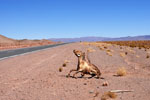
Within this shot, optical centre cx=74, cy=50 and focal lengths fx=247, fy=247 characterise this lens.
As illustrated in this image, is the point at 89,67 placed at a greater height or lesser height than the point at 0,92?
greater

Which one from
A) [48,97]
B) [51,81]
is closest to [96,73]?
[51,81]

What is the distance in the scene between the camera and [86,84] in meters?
8.69

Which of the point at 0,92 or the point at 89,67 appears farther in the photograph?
the point at 89,67

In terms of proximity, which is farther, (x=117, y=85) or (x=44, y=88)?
(x=117, y=85)

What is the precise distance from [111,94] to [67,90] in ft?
5.30

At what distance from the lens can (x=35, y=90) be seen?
7891mm

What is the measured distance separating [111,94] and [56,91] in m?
1.82

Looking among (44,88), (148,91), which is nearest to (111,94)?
(148,91)

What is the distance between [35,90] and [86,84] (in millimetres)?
1850

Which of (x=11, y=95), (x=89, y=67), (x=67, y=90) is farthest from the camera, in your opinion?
(x=89, y=67)

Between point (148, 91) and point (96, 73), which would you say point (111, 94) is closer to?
point (148, 91)

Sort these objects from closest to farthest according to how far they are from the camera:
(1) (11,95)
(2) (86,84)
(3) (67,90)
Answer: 1. (1) (11,95)
2. (3) (67,90)
3. (2) (86,84)

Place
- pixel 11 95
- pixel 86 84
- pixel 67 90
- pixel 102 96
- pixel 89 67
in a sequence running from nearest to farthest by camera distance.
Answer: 1. pixel 102 96
2. pixel 11 95
3. pixel 67 90
4. pixel 86 84
5. pixel 89 67

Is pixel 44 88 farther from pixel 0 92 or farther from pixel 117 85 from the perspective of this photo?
pixel 117 85
